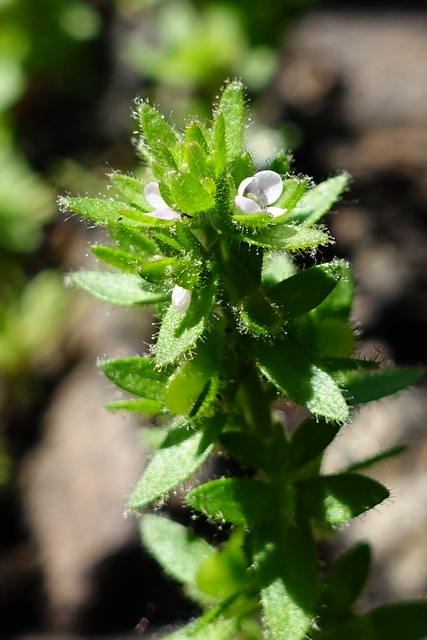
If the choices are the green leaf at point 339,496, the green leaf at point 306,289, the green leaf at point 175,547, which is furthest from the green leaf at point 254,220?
the green leaf at point 175,547

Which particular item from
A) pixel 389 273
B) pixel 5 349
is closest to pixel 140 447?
→ pixel 5 349

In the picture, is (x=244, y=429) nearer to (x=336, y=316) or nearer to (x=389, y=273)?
→ (x=336, y=316)

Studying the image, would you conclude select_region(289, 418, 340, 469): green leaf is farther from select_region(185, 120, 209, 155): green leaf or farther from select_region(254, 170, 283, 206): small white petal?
select_region(185, 120, 209, 155): green leaf

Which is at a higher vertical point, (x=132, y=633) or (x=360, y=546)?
(x=360, y=546)

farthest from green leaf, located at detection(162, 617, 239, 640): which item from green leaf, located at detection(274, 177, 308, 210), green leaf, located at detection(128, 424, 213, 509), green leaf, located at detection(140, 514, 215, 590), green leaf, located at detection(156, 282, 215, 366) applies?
green leaf, located at detection(274, 177, 308, 210)

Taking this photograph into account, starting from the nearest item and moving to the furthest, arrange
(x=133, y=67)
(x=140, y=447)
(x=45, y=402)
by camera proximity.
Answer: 1. (x=140, y=447)
2. (x=45, y=402)
3. (x=133, y=67)

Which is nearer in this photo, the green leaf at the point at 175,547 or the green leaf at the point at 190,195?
the green leaf at the point at 190,195

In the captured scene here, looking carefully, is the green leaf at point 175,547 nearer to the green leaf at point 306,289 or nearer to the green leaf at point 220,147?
the green leaf at point 306,289
